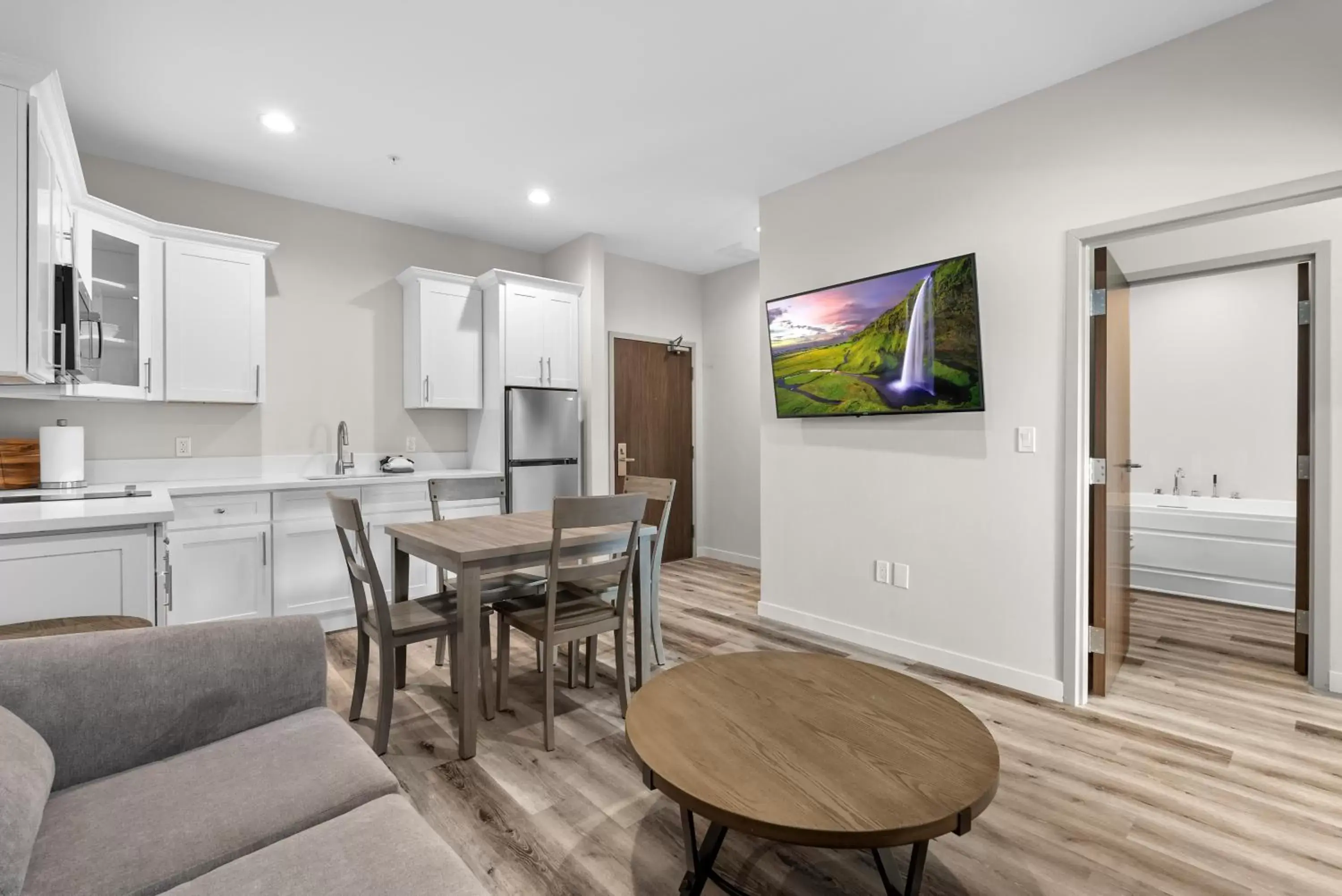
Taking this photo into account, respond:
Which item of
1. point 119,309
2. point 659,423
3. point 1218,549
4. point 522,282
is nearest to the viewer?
point 119,309

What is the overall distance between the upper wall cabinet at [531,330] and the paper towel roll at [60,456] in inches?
87.4

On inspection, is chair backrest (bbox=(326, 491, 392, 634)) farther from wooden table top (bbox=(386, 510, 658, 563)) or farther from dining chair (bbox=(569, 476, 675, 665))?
dining chair (bbox=(569, 476, 675, 665))

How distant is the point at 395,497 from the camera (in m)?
3.84

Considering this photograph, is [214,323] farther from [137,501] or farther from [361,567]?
[361,567]

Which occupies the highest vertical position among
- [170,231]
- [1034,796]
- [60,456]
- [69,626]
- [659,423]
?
[170,231]

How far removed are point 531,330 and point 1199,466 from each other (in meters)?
5.24

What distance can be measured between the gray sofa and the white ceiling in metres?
2.26

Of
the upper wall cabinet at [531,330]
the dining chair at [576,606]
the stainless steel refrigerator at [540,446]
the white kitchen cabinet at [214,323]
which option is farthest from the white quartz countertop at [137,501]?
the dining chair at [576,606]

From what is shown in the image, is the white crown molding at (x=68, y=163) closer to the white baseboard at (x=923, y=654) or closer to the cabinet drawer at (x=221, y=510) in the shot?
the cabinet drawer at (x=221, y=510)

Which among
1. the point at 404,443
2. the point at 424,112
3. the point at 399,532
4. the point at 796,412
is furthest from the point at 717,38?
the point at 404,443

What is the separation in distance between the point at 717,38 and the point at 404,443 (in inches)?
131

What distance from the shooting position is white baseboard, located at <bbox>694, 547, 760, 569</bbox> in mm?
5480

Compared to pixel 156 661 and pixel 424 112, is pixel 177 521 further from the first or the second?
pixel 424 112

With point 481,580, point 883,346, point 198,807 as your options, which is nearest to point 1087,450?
point 883,346
